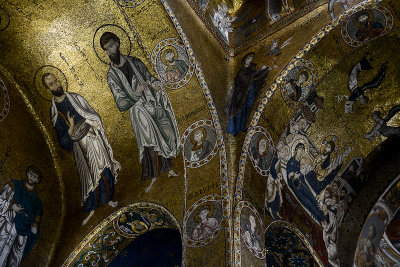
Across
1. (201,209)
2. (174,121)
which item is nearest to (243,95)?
(174,121)

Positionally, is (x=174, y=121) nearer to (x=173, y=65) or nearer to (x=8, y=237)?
(x=173, y=65)

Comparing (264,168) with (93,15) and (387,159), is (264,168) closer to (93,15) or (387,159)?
(387,159)

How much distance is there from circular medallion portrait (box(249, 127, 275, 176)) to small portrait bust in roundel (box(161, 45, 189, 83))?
1.51 m

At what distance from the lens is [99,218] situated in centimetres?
941

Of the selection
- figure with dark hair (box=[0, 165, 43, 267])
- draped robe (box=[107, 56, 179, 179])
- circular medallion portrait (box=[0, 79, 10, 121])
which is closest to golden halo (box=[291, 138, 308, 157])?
draped robe (box=[107, 56, 179, 179])

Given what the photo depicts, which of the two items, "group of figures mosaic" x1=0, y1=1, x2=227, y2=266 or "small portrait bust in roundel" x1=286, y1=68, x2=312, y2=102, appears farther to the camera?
"small portrait bust in roundel" x1=286, y1=68, x2=312, y2=102

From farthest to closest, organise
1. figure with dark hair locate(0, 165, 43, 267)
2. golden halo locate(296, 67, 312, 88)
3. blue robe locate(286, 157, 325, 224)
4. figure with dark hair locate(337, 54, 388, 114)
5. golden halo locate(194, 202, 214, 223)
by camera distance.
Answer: blue robe locate(286, 157, 325, 224)
figure with dark hair locate(337, 54, 388, 114)
golden halo locate(296, 67, 312, 88)
golden halo locate(194, 202, 214, 223)
figure with dark hair locate(0, 165, 43, 267)

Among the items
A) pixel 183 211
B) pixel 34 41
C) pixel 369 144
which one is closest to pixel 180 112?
pixel 183 211

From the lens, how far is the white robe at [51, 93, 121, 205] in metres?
9.52

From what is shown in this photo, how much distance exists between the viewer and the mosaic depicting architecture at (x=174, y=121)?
9031mm

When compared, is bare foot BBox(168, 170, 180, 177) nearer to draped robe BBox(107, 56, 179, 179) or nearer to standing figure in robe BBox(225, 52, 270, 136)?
draped robe BBox(107, 56, 179, 179)

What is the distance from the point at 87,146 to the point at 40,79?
4.19 ft

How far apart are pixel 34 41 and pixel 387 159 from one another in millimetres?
6392

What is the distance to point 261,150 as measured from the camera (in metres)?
9.67
